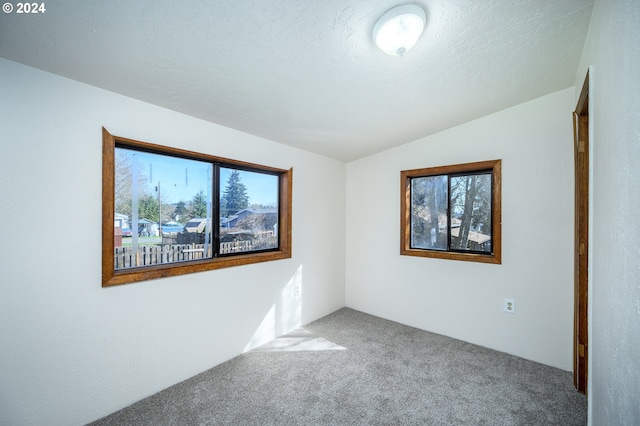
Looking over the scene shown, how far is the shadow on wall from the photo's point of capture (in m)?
2.66

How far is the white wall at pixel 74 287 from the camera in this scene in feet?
4.62

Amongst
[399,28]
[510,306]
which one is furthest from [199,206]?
[510,306]

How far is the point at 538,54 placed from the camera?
5.64 ft

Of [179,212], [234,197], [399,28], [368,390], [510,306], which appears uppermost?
[399,28]

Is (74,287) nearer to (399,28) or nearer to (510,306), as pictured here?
(399,28)

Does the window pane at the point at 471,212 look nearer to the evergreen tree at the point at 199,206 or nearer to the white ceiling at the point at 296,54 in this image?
the white ceiling at the point at 296,54

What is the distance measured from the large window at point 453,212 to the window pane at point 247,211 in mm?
1605

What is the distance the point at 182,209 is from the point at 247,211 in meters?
0.64

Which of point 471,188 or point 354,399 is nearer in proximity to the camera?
point 354,399

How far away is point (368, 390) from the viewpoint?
6.50ft

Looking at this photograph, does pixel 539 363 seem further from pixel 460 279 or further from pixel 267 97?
pixel 267 97

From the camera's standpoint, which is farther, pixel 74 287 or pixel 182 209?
pixel 182 209

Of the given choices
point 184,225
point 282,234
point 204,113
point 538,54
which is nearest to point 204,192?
point 184,225

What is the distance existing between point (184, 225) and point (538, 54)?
288cm
